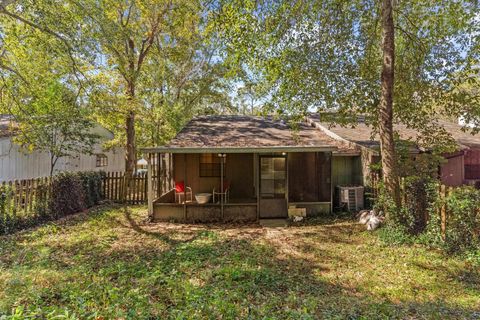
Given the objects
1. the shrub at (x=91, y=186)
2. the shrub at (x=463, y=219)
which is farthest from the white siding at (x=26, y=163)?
the shrub at (x=463, y=219)

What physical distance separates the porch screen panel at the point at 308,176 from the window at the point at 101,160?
1350 centimetres

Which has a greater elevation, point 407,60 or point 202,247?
point 407,60

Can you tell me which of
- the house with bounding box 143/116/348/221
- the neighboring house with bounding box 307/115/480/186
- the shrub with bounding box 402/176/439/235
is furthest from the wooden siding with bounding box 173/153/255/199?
the shrub with bounding box 402/176/439/235

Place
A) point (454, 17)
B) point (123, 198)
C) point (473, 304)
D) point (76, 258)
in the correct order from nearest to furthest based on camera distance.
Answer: point (473, 304) → point (76, 258) → point (454, 17) → point (123, 198)

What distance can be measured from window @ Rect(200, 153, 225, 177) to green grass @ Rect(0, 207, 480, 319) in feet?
12.3

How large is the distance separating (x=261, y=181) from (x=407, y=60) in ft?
19.9

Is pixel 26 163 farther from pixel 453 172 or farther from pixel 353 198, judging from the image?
pixel 453 172

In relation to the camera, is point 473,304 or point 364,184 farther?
point 364,184

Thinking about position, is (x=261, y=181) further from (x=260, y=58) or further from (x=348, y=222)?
(x=260, y=58)

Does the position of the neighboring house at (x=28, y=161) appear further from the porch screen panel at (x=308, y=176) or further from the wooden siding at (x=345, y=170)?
the wooden siding at (x=345, y=170)

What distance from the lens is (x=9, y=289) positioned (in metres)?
4.36

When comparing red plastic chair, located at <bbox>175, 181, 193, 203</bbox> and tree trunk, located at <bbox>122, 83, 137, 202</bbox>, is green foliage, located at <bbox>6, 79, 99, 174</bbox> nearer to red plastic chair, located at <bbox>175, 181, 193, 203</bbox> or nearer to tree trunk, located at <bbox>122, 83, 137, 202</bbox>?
tree trunk, located at <bbox>122, 83, 137, 202</bbox>

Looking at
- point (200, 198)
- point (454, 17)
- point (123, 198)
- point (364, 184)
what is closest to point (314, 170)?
point (364, 184)

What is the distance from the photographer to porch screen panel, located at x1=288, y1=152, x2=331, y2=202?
441 inches
